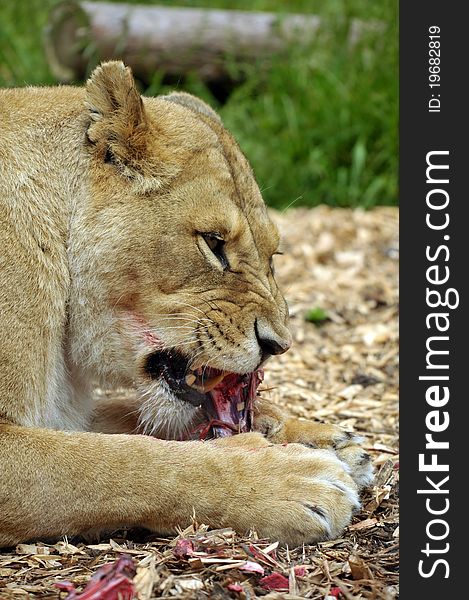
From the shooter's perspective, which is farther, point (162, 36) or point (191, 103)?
point (162, 36)

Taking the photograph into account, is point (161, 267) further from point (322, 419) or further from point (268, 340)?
point (322, 419)

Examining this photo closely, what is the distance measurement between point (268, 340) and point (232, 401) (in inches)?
14.9

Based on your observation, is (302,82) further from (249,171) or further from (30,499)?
(30,499)

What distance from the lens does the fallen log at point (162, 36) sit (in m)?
9.49

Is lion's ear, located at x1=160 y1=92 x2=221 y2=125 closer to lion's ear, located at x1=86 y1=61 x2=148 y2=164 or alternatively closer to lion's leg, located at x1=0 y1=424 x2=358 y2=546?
lion's ear, located at x1=86 y1=61 x2=148 y2=164

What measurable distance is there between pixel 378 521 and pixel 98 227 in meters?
1.47

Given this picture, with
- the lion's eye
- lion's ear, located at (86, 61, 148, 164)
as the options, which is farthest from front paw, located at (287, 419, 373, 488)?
lion's ear, located at (86, 61, 148, 164)

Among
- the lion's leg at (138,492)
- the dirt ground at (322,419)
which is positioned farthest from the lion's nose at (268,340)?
the dirt ground at (322,419)

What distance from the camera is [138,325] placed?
3.79 meters

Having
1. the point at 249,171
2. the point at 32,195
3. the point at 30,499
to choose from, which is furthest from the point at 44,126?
the point at 30,499

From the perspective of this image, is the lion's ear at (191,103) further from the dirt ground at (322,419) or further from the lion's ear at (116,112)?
the dirt ground at (322,419)

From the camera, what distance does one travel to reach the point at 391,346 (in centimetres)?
644

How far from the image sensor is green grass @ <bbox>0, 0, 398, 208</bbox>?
364 inches

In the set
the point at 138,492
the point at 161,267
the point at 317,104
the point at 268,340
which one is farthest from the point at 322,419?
the point at 317,104
